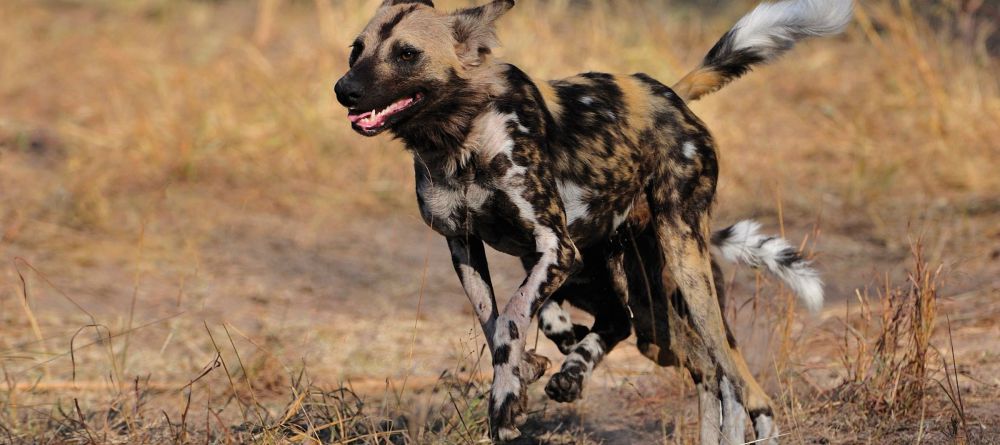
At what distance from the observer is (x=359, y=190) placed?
6711 mm

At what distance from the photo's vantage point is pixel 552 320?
140 inches

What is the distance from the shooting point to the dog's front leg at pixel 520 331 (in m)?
2.70

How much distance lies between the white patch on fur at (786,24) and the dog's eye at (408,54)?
0.99 metres

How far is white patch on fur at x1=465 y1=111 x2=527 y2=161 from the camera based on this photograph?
Answer: 2867 mm

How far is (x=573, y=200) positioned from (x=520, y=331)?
16.7 inches

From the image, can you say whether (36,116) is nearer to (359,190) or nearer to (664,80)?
(359,190)

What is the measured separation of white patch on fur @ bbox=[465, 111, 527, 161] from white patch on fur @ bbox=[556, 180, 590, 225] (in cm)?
21

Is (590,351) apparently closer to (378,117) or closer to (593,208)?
(593,208)

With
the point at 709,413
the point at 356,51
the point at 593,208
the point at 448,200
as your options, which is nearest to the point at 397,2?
the point at 356,51

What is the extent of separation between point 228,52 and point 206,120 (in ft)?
6.08

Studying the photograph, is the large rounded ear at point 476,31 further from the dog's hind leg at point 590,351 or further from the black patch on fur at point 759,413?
the black patch on fur at point 759,413

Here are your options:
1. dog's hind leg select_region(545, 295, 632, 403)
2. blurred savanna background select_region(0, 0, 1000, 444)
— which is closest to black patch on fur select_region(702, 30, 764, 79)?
blurred savanna background select_region(0, 0, 1000, 444)

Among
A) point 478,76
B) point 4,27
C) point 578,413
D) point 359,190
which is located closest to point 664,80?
point 359,190

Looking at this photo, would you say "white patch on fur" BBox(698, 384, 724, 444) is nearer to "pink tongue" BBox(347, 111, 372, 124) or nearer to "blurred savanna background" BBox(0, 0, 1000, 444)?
"blurred savanna background" BBox(0, 0, 1000, 444)
